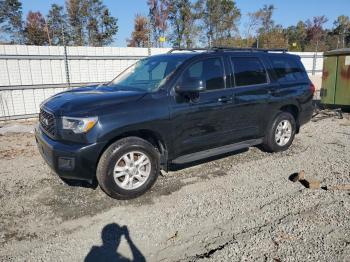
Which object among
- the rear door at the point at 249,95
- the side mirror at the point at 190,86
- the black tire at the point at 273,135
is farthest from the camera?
the black tire at the point at 273,135

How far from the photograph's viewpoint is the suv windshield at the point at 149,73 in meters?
4.57

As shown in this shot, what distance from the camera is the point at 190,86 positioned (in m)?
4.28

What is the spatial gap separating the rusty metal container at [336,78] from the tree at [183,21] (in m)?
24.6

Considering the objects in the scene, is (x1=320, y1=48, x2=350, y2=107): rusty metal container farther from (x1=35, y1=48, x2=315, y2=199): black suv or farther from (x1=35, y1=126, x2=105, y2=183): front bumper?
(x1=35, y1=126, x2=105, y2=183): front bumper

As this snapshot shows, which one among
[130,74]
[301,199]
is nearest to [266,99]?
[301,199]

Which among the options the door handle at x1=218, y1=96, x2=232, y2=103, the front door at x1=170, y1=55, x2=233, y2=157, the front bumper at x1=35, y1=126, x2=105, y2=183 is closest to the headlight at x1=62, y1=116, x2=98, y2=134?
the front bumper at x1=35, y1=126, x2=105, y2=183

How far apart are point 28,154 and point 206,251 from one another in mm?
4548

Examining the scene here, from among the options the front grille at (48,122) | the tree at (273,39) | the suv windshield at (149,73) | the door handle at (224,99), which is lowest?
the front grille at (48,122)

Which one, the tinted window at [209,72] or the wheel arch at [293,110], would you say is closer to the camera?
the tinted window at [209,72]

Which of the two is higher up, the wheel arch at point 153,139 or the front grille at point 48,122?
the front grille at point 48,122

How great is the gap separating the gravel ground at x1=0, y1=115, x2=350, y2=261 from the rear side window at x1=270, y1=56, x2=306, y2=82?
1628 millimetres

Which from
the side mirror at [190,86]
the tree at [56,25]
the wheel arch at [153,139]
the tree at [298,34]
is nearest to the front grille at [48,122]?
the wheel arch at [153,139]

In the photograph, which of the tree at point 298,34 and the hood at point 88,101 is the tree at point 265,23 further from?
the hood at point 88,101

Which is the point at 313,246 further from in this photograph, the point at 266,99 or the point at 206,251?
the point at 266,99
